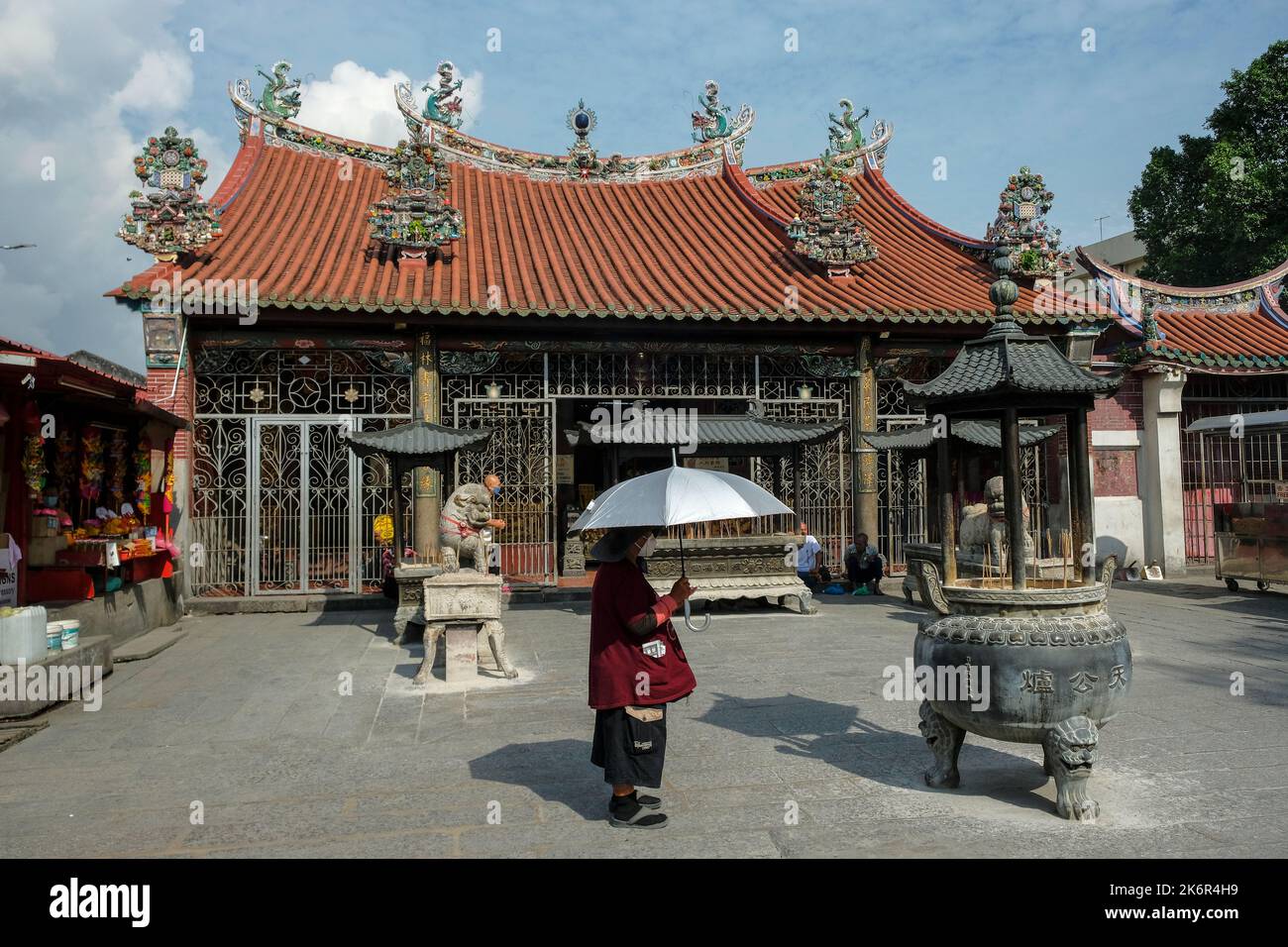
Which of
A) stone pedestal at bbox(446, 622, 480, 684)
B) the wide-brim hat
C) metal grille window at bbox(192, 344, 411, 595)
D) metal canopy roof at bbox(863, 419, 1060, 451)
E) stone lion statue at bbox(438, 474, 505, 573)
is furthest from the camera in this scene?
metal grille window at bbox(192, 344, 411, 595)

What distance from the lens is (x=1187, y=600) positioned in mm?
11875

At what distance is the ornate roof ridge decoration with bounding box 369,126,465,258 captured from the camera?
12898 mm

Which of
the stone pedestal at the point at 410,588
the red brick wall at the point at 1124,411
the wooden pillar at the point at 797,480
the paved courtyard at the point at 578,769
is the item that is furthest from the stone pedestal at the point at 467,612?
the red brick wall at the point at 1124,411

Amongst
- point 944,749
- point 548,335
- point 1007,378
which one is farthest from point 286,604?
point 1007,378

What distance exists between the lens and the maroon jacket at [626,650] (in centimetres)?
431

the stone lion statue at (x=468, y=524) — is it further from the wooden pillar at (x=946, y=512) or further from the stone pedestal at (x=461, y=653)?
the wooden pillar at (x=946, y=512)

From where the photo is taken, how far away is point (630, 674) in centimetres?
432

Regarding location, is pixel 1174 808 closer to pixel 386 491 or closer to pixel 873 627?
pixel 873 627

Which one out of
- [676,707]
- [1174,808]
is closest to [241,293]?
[676,707]

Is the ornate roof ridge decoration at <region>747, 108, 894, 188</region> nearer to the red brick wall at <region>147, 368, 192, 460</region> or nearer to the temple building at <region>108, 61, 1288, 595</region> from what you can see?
the temple building at <region>108, 61, 1288, 595</region>

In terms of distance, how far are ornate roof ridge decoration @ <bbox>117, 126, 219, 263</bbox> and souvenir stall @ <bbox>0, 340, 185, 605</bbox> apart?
2.25 metres

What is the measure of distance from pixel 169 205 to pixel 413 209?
3147 millimetres

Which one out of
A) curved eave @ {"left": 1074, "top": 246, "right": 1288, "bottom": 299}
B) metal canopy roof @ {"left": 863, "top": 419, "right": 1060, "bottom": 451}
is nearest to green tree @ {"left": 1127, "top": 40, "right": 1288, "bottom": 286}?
curved eave @ {"left": 1074, "top": 246, "right": 1288, "bottom": 299}

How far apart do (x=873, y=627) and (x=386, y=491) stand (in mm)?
6757
